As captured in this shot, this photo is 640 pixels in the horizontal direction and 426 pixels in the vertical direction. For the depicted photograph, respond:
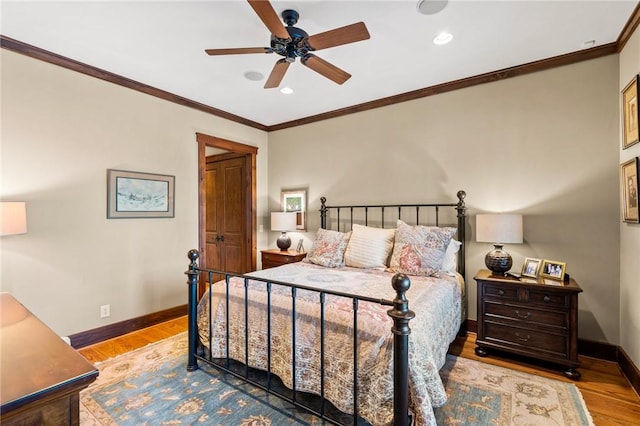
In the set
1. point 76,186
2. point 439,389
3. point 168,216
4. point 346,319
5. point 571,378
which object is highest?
point 76,186

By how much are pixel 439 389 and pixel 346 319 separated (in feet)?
2.05

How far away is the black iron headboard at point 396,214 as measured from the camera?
325cm

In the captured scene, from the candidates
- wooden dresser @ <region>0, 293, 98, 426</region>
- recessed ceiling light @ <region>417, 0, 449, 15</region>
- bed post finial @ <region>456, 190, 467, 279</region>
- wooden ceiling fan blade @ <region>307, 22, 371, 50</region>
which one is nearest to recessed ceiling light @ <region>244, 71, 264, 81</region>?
wooden ceiling fan blade @ <region>307, 22, 371, 50</region>

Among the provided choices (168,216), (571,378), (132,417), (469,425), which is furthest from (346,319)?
(168,216)

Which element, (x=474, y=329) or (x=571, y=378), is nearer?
(x=571, y=378)

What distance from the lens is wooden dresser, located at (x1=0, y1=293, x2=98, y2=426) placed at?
753 millimetres

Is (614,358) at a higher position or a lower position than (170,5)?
lower

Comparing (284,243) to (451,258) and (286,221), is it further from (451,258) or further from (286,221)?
(451,258)

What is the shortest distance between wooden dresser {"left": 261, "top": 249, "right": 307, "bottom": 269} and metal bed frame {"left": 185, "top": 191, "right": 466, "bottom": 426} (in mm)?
593

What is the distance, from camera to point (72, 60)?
287 cm

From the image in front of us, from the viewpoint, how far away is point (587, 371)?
8.06 feet

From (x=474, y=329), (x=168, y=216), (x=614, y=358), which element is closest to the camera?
(x=614, y=358)

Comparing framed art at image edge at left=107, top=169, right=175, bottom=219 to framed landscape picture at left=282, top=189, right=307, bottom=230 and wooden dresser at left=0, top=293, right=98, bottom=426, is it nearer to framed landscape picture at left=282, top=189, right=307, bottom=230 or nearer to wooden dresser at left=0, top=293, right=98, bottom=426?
framed landscape picture at left=282, top=189, right=307, bottom=230

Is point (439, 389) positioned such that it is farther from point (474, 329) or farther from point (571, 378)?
point (474, 329)
